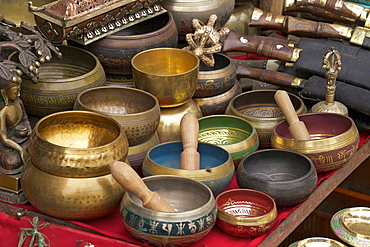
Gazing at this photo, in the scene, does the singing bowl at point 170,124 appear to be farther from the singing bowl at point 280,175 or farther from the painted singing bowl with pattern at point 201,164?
the singing bowl at point 280,175

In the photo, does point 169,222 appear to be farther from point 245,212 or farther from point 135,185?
point 245,212

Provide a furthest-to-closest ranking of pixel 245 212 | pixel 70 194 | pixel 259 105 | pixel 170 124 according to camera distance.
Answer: pixel 259 105 < pixel 170 124 < pixel 245 212 < pixel 70 194

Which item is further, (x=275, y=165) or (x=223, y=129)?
(x=223, y=129)

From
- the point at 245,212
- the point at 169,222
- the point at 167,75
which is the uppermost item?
the point at 167,75

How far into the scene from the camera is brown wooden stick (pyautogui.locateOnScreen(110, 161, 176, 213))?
171cm

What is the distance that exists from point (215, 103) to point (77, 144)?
637 millimetres

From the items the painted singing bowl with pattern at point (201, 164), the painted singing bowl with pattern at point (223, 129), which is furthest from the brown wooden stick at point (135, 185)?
the painted singing bowl with pattern at point (223, 129)

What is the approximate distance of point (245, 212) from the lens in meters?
1.98

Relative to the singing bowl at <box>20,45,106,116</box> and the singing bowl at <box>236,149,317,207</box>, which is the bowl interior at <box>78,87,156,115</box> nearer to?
the singing bowl at <box>20,45,106,116</box>

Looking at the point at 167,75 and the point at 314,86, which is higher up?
the point at 167,75

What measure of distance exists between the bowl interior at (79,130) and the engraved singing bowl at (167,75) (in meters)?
0.27

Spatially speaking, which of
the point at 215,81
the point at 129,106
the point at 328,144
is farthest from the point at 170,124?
the point at 328,144

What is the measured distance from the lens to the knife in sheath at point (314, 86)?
248cm

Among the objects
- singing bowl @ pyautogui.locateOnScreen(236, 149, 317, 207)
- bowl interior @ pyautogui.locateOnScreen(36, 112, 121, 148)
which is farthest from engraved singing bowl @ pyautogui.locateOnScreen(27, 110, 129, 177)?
singing bowl @ pyautogui.locateOnScreen(236, 149, 317, 207)
